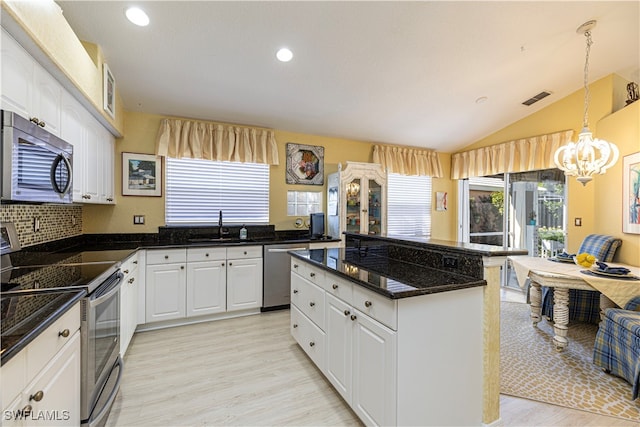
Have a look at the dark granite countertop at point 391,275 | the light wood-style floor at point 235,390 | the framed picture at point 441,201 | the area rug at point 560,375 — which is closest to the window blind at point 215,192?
the light wood-style floor at point 235,390

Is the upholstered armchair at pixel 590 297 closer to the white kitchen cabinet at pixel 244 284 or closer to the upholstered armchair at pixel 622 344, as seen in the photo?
the upholstered armchair at pixel 622 344

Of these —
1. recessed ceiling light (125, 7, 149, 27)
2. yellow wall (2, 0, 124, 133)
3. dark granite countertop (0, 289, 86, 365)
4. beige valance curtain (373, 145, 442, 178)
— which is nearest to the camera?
dark granite countertop (0, 289, 86, 365)

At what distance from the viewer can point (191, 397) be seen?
1987mm

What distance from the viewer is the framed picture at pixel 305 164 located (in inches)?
170

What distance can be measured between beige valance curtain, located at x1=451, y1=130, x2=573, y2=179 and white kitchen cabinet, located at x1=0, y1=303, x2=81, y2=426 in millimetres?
5475

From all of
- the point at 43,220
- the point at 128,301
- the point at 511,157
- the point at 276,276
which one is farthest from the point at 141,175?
the point at 511,157

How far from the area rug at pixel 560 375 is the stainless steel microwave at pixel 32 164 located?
3265mm

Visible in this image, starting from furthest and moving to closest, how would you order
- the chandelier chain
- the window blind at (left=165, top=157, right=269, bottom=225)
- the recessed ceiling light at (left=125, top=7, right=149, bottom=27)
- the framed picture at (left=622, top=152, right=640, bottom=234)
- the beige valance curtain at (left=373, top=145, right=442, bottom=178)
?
the beige valance curtain at (left=373, top=145, right=442, bottom=178) → the window blind at (left=165, top=157, right=269, bottom=225) → the framed picture at (left=622, top=152, right=640, bottom=234) → the chandelier chain → the recessed ceiling light at (left=125, top=7, right=149, bottom=27)

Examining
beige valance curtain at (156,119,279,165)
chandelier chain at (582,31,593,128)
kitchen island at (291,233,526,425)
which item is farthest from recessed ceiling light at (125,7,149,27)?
chandelier chain at (582,31,593,128)

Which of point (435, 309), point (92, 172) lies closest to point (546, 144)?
point (435, 309)

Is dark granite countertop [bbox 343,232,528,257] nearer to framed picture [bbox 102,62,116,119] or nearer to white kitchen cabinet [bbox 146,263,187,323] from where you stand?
white kitchen cabinet [bbox 146,263,187,323]

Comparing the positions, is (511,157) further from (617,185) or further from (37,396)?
(37,396)

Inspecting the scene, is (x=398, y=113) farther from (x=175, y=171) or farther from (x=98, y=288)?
(x=98, y=288)

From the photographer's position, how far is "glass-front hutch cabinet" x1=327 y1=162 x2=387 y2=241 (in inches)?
169
